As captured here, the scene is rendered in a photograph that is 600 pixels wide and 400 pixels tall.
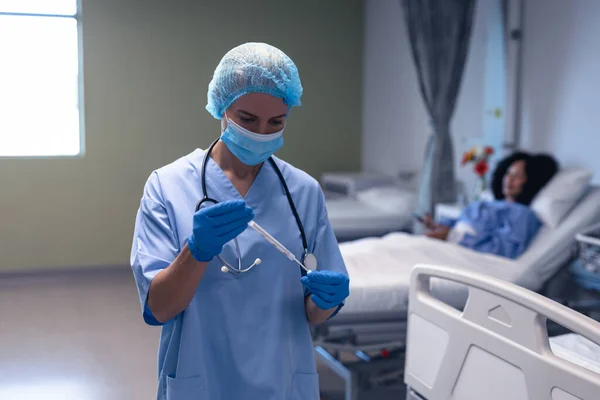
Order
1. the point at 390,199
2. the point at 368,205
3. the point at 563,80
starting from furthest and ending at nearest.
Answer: the point at 368,205 → the point at 390,199 → the point at 563,80

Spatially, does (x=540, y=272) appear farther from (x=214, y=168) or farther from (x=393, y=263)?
(x=214, y=168)

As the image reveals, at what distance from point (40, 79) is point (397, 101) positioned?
277cm

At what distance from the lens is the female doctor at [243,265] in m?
1.24

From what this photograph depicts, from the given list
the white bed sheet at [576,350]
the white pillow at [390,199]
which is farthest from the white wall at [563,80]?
the white bed sheet at [576,350]

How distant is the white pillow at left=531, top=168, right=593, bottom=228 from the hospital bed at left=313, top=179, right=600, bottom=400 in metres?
0.04

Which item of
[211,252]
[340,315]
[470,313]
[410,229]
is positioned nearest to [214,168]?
[211,252]

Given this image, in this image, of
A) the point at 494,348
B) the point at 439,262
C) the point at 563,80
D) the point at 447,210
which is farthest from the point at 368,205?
the point at 494,348

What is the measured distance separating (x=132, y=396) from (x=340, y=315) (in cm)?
→ 103

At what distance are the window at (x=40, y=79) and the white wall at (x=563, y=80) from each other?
3.33 m

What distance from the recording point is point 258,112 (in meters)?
1.26

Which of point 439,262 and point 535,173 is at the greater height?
point 535,173

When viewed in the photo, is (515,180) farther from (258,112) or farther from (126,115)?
(126,115)

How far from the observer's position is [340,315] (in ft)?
8.77

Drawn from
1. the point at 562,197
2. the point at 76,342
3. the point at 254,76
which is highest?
the point at 254,76
